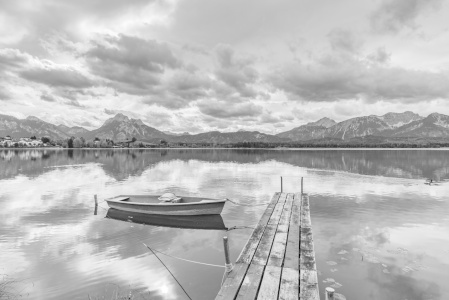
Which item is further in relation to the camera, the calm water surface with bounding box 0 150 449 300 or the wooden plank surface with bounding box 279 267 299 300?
the calm water surface with bounding box 0 150 449 300

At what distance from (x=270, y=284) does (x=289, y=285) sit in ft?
2.66

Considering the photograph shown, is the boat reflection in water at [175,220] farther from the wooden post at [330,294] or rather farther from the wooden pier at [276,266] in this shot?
the wooden post at [330,294]

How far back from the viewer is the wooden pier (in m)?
10.9

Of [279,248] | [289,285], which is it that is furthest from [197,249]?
[289,285]

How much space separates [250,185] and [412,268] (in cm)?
3479

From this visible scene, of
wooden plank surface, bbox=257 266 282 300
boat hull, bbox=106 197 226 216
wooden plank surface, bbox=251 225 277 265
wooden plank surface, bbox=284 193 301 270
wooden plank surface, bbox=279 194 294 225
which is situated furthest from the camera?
boat hull, bbox=106 197 226 216

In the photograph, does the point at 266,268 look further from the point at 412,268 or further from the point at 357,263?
the point at 412,268

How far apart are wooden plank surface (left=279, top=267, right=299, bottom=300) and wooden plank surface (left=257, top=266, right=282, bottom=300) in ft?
0.65

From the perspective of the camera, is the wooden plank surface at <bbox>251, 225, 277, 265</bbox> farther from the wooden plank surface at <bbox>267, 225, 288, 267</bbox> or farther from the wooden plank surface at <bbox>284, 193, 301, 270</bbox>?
the wooden plank surface at <bbox>284, 193, 301, 270</bbox>

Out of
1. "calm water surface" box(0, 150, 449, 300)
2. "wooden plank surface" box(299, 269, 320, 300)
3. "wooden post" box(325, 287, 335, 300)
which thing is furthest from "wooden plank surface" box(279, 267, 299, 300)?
"calm water surface" box(0, 150, 449, 300)

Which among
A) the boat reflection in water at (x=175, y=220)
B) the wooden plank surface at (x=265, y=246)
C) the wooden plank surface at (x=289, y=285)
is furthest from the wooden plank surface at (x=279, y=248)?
the boat reflection in water at (x=175, y=220)

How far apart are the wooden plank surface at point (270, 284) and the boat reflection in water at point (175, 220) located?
12.3 meters

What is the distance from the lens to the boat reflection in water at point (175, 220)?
25891mm

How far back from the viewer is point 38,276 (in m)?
15.7
